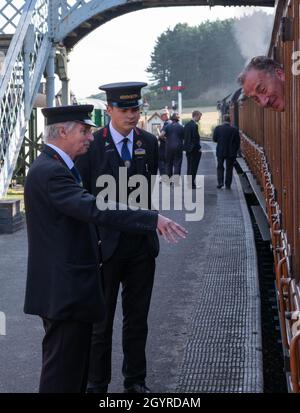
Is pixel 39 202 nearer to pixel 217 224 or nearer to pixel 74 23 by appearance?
pixel 217 224

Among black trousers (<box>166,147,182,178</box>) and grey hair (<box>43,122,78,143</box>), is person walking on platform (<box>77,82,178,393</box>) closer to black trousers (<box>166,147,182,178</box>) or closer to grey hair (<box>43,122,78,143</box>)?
grey hair (<box>43,122,78,143</box>)

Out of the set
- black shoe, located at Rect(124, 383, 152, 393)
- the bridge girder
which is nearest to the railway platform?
black shoe, located at Rect(124, 383, 152, 393)

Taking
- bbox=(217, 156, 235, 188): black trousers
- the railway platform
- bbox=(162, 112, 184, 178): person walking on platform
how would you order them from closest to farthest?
the railway platform → bbox=(217, 156, 235, 188): black trousers → bbox=(162, 112, 184, 178): person walking on platform

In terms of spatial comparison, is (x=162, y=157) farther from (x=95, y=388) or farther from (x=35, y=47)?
(x=95, y=388)

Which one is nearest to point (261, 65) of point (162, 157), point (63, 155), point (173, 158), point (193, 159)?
point (63, 155)

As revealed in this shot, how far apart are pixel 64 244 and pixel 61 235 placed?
0.14 feet

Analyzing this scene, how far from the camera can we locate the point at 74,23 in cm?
1602

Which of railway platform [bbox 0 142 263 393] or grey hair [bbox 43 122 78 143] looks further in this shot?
railway platform [bbox 0 142 263 393]

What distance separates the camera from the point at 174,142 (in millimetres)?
16984

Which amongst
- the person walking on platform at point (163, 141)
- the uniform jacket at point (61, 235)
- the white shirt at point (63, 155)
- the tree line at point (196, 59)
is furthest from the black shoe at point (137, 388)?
the tree line at point (196, 59)

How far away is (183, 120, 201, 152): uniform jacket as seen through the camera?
16.2 m

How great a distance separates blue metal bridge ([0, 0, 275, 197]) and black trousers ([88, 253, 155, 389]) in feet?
21.6
